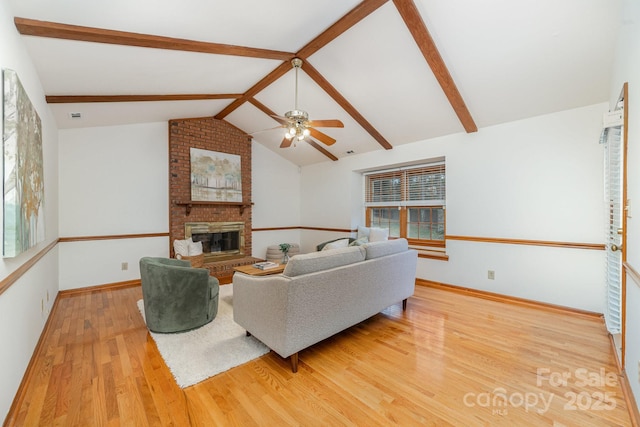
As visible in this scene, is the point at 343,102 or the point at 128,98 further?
the point at 343,102

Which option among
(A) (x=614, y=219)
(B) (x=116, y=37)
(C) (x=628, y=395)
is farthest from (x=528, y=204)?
(B) (x=116, y=37)

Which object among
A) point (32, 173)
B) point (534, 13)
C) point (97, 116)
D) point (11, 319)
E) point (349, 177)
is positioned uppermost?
point (534, 13)

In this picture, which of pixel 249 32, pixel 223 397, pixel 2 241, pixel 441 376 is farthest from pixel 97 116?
pixel 441 376

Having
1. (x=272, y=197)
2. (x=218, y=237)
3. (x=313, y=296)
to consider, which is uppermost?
(x=272, y=197)

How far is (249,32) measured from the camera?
2576 millimetres

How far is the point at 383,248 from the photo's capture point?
2.92m

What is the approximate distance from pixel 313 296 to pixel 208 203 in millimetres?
3822

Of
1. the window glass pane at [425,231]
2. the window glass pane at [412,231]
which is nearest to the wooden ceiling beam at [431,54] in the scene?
the window glass pane at [425,231]

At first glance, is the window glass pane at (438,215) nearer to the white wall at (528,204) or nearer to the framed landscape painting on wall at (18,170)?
the white wall at (528,204)

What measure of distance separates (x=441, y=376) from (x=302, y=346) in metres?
1.07

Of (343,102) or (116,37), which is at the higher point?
(343,102)

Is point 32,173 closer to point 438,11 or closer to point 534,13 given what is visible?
point 438,11

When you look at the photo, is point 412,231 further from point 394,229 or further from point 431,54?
point 431,54

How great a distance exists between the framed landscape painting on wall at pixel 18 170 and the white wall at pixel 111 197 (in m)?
2.22
